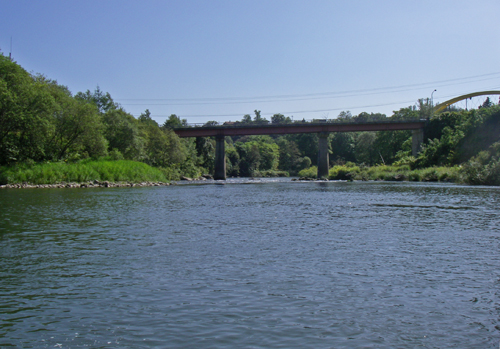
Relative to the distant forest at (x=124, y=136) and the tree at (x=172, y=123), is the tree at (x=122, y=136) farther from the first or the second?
the tree at (x=172, y=123)

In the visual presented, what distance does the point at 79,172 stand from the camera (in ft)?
216

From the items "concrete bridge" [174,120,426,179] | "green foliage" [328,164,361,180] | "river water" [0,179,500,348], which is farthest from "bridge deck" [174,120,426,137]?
"river water" [0,179,500,348]

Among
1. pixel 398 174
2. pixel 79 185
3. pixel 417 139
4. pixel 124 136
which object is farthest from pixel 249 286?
pixel 417 139

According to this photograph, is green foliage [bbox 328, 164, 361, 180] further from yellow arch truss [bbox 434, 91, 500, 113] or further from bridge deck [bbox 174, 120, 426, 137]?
yellow arch truss [bbox 434, 91, 500, 113]

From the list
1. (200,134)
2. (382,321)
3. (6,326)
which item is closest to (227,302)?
(382,321)

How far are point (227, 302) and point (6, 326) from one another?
430cm

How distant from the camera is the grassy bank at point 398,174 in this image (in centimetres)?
7619

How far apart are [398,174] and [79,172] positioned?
60160 millimetres

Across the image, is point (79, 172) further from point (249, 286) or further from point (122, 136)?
point (249, 286)

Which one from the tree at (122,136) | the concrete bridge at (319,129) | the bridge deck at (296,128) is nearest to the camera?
the tree at (122,136)

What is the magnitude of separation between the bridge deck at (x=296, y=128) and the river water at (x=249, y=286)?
82.8 m

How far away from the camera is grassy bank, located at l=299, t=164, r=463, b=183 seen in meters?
76.2

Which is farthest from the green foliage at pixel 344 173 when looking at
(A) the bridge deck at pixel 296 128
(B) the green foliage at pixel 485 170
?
(B) the green foliage at pixel 485 170

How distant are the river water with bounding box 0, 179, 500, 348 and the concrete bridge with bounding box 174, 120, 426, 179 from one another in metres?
82.6
